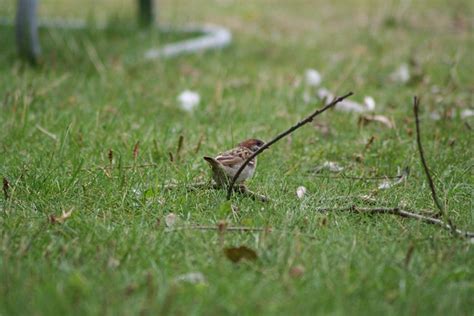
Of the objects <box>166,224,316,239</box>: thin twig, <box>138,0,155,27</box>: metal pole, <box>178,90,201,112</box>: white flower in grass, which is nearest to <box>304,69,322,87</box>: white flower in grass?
<box>178,90,201,112</box>: white flower in grass

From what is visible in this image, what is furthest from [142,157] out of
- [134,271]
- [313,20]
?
[313,20]

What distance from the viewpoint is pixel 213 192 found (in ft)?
11.8

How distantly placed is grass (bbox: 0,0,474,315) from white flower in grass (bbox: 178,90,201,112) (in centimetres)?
9

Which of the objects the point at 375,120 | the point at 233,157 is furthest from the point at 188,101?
the point at 233,157

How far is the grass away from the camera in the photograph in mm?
2389

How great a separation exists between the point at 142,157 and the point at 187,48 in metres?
3.81

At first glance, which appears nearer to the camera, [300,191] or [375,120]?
[300,191]

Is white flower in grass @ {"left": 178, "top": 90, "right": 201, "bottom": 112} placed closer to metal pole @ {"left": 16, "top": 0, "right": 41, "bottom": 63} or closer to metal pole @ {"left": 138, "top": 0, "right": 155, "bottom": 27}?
metal pole @ {"left": 16, "top": 0, "right": 41, "bottom": 63}

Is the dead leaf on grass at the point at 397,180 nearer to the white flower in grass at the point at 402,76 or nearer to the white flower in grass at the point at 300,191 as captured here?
the white flower in grass at the point at 300,191

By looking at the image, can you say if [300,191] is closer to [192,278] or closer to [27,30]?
[192,278]

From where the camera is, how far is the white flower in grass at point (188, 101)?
18.4 feet

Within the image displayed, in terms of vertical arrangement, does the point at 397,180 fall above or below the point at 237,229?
below

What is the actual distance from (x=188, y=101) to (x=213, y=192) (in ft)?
7.05

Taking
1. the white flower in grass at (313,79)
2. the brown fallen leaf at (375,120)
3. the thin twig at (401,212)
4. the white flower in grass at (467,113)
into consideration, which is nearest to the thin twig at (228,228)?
the thin twig at (401,212)
